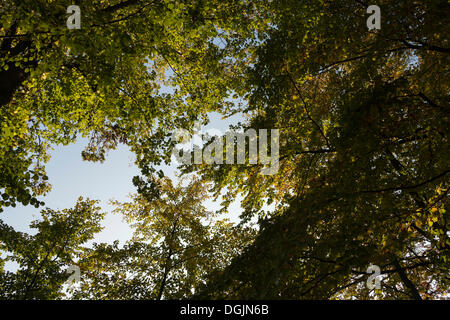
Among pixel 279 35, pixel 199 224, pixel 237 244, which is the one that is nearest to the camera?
pixel 279 35

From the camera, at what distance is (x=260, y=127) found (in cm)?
528

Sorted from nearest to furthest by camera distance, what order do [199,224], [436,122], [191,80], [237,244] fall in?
[436,122] < [191,80] < [237,244] < [199,224]

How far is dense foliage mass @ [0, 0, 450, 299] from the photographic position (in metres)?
3.00

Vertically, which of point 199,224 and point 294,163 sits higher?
point 294,163

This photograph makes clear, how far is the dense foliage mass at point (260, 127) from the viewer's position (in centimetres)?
300

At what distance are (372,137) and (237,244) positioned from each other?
685 cm

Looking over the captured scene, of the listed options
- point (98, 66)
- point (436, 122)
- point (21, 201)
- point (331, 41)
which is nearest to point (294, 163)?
point (331, 41)

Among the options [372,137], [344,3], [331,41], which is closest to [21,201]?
[372,137]

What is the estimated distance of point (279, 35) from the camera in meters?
4.55
